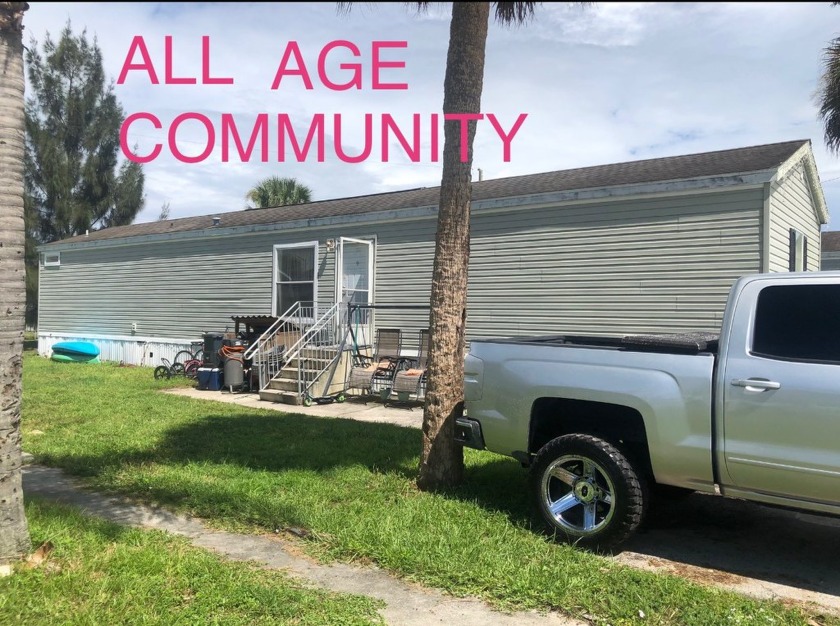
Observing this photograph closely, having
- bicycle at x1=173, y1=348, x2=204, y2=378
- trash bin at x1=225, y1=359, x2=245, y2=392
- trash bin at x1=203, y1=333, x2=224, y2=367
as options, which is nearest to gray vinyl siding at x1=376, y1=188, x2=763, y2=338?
trash bin at x1=225, y1=359, x2=245, y2=392

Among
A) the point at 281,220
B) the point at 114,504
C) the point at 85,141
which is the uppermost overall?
the point at 85,141

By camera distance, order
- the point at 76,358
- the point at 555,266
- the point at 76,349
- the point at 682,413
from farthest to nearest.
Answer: the point at 76,358, the point at 76,349, the point at 555,266, the point at 682,413

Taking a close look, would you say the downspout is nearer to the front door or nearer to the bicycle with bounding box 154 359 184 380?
the front door

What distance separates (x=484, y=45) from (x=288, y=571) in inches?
171

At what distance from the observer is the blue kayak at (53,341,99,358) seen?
18109 millimetres

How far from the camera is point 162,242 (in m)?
16.7

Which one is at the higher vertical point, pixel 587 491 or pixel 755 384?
pixel 755 384

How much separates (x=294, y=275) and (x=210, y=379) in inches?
115

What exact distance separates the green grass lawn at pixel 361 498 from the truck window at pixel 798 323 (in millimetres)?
1387

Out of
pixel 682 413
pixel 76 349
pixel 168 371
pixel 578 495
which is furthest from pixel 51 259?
pixel 682 413

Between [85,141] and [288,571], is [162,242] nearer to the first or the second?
[288,571]

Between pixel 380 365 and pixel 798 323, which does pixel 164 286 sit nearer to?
pixel 380 365

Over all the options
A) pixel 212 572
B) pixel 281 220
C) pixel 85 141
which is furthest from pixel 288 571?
pixel 85 141

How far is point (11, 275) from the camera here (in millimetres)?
3779
